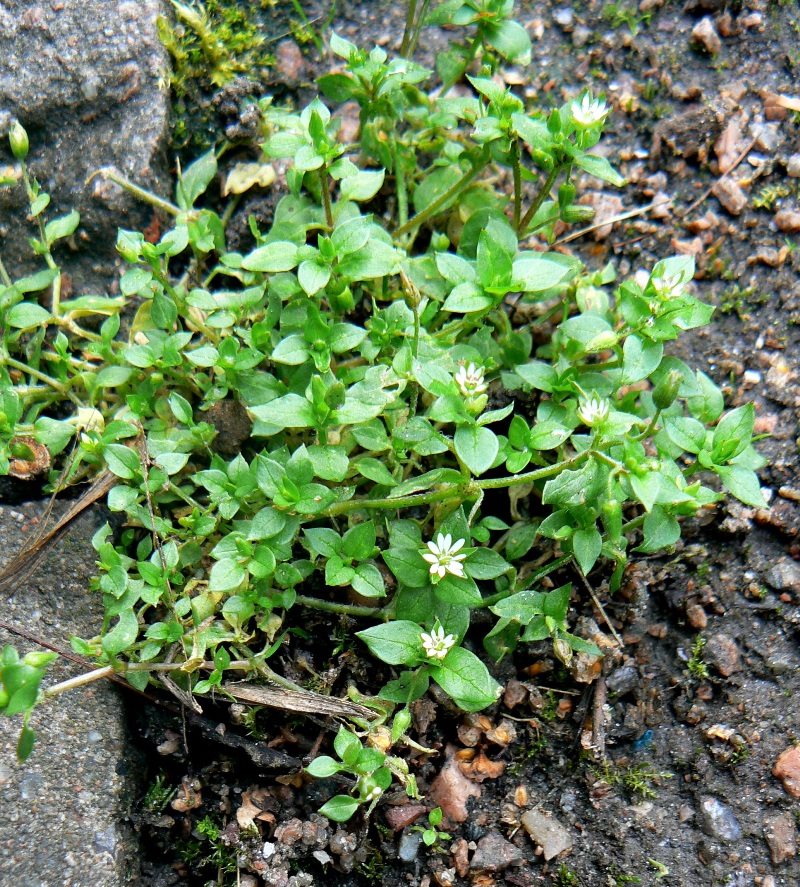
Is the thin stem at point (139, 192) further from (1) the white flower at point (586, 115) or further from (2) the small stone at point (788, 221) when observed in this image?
(2) the small stone at point (788, 221)

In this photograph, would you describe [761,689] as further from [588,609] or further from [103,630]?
[103,630]

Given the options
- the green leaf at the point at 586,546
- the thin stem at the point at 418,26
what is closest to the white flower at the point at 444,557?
the green leaf at the point at 586,546

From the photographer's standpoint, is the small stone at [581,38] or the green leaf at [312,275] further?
the small stone at [581,38]

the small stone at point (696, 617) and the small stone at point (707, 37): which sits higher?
the small stone at point (707, 37)

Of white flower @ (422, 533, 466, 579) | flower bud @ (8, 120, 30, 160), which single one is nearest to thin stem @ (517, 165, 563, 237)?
white flower @ (422, 533, 466, 579)

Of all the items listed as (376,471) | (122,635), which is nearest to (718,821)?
(376,471)

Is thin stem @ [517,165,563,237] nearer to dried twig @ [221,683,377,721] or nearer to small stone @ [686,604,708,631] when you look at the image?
small stone @ [686,604,708,631]

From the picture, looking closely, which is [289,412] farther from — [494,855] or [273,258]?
[494,855]
